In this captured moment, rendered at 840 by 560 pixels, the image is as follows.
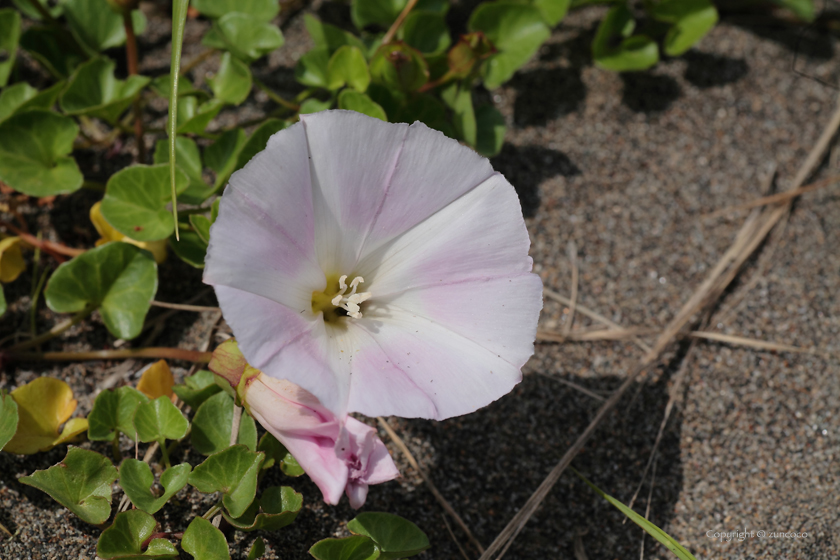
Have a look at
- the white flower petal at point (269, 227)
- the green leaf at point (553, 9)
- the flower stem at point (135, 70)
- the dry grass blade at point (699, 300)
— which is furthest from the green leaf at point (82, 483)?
the green leaf at point (553, 9)

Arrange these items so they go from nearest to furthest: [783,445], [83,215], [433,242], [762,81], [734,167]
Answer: [433,242] → [783,445] → [83,215] → [734,167] → [762,81]

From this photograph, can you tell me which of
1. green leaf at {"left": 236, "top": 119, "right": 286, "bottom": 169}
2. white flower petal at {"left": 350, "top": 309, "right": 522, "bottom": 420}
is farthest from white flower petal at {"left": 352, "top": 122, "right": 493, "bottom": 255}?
green leaf at {"left": 236, "top": 119, "right": 286, "bottom": 169}

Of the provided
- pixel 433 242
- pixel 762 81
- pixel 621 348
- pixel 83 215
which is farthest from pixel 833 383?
pixel 83 215

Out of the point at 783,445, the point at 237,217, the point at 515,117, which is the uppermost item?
the point at 237,217

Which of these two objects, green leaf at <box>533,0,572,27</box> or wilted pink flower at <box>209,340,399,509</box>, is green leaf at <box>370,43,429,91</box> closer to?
green leaf at <box>533,0,572,27</box>

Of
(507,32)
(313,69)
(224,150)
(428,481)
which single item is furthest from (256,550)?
(507,32)

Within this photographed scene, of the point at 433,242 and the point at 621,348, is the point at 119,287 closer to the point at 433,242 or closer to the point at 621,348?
the point at 433,242
